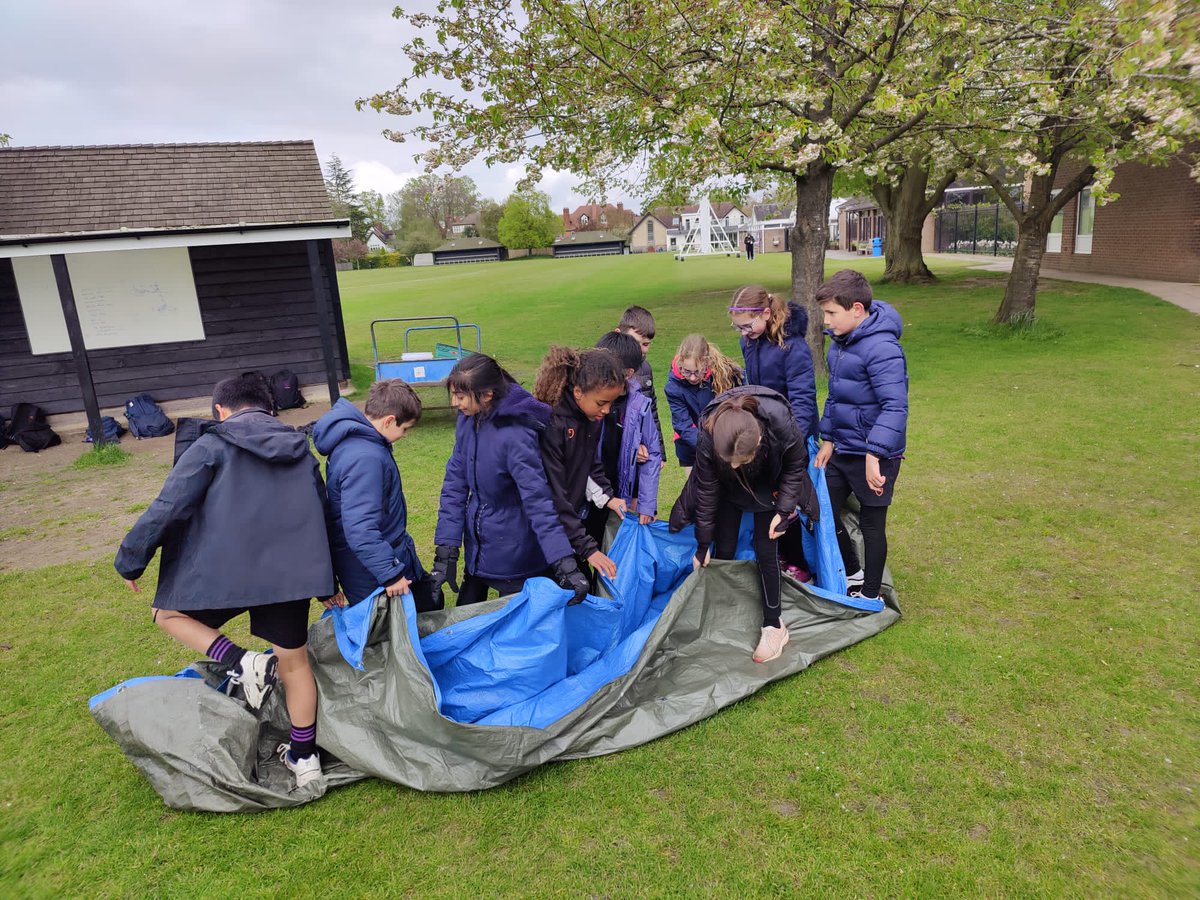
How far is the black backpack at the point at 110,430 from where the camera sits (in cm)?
1004

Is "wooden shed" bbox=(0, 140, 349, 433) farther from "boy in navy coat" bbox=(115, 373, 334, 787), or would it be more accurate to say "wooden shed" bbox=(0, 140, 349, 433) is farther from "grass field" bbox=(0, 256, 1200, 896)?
"boy in navy coat" bbox=(115, 373, 334, 787)

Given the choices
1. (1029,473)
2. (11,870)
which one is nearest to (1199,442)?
(1029,473)

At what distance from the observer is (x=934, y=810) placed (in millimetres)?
2910

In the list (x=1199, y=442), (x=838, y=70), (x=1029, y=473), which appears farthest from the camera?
(x=838, y=70)

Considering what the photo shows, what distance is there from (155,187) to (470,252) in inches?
3034

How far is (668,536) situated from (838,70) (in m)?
8.72

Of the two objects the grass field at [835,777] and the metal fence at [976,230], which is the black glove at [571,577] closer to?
the grass field at [835,777]

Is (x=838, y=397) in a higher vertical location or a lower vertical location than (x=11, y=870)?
higher

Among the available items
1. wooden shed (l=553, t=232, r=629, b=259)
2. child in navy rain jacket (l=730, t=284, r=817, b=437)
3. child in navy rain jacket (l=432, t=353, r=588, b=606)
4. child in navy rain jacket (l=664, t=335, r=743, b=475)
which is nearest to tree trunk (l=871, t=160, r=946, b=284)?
child in navy rain jacket (l=730, t=284, r=817, b=437)

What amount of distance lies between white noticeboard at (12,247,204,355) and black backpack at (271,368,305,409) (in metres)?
1.41

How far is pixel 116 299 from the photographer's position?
1116cm

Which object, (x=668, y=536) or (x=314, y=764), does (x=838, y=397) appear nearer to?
(x=668, y=536)

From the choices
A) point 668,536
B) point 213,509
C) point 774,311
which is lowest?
point 668,536

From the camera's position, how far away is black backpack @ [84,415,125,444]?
→ 10.0 metres
